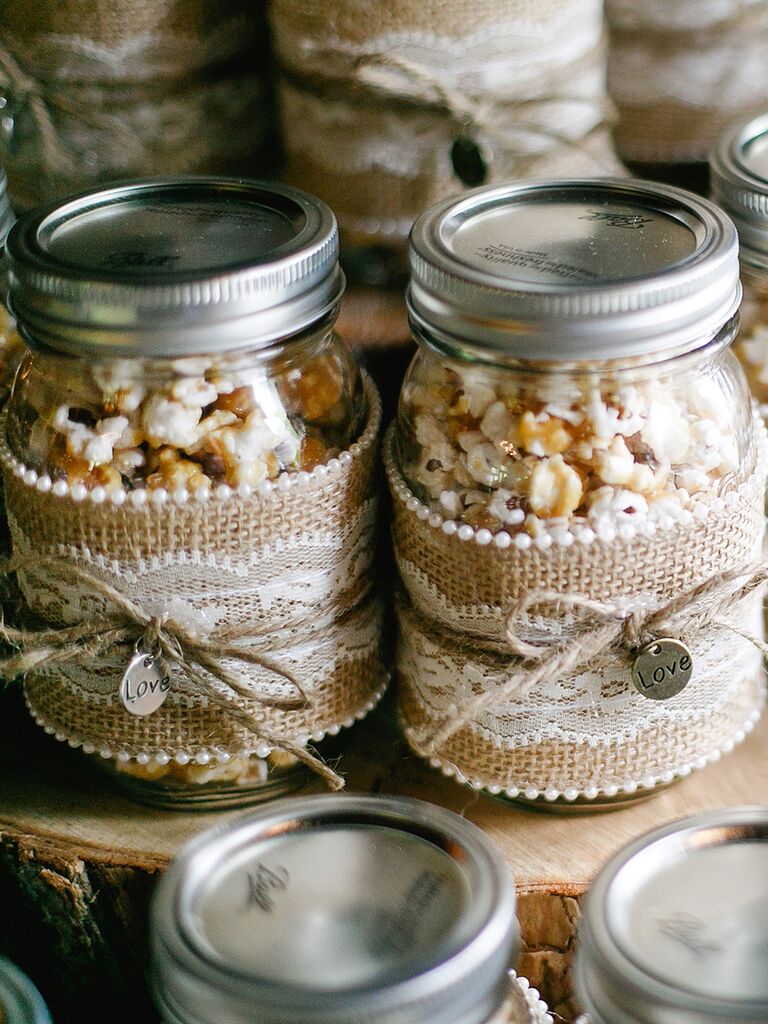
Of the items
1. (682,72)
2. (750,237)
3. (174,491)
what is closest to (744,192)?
(750,237)

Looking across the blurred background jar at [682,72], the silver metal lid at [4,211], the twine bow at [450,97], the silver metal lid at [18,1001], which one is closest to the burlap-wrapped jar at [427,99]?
the twine bow at [450,97]

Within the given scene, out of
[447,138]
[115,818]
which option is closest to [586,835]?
[115,818]

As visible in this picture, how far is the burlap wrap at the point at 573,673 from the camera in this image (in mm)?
696

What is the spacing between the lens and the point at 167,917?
0.58m

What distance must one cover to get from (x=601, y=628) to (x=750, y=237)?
305mm

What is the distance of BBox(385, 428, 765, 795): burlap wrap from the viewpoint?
70 cm

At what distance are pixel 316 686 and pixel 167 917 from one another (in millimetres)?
234

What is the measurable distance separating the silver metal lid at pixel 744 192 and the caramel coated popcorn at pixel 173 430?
13.2 inches

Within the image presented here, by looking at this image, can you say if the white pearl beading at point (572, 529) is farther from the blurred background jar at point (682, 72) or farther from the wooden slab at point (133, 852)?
the blurred background jar at point (682, 72)

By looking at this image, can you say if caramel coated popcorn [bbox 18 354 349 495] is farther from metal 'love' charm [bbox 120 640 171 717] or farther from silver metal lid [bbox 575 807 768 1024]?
silver metal lid [bbox 575 807 768 1024]

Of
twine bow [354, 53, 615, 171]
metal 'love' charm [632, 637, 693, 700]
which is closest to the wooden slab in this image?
metal 'love' charm [632, 637, 693, 700]

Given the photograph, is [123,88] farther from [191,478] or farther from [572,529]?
[572,529]

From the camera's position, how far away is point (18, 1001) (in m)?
0.65

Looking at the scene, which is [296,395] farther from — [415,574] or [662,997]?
[662,997]
